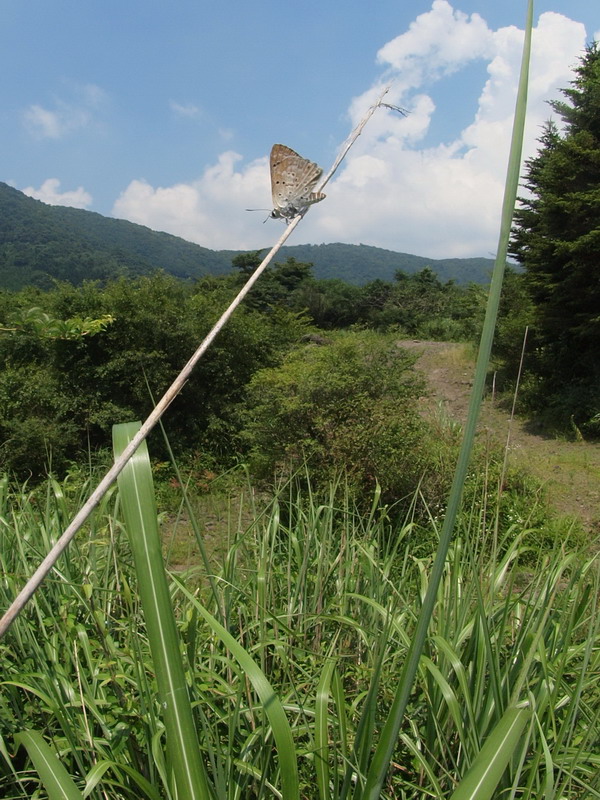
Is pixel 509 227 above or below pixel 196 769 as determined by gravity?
above

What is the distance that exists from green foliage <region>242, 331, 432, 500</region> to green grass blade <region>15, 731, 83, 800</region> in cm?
409

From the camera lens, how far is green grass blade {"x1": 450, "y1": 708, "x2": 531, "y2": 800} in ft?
1.33

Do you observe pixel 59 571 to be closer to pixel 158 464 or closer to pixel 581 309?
pixel 158 464

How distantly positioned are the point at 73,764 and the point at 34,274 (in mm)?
49042

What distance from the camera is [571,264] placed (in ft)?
25.2

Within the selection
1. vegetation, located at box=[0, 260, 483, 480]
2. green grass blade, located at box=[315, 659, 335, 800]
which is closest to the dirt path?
vegetation, located at box=[0, 260, 483, 480]

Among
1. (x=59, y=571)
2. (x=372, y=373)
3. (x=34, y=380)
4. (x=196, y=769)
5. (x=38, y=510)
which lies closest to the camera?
(x=196, y=769)

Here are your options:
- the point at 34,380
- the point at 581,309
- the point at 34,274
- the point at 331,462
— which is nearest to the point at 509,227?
the point at 331,462

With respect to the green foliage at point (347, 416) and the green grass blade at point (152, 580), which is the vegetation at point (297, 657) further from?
the green foliage at point (347, 416)

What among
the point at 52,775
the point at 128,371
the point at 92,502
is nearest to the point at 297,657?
the point at 52,775

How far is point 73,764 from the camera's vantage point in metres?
0.95

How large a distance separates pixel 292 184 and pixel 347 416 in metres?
5.05

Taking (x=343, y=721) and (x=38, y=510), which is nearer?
(x=343, y=721)

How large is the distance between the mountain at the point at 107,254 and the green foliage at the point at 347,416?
37607 millimetres
